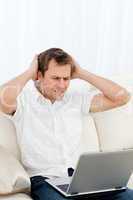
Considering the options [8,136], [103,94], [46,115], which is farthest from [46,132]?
[103,94]

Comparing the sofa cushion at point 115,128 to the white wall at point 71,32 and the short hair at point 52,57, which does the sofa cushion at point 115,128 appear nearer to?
the short hair at point 52,57

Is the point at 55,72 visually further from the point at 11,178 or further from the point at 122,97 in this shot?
the point at 11,178

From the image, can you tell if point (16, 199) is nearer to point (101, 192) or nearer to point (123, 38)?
point (101, 192)

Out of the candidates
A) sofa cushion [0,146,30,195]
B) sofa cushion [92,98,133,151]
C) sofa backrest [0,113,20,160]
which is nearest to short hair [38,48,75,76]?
sofa backrest [0,113,20,160]

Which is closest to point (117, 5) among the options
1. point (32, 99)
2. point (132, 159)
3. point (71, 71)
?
point (71, 71)

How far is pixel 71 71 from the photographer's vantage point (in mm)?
2578

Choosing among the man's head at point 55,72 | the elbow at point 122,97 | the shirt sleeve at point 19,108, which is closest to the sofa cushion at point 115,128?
the elbow at point 122,97

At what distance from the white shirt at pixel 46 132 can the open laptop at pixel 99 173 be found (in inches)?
8.2

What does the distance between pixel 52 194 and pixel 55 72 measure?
67 cm

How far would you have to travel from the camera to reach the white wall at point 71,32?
3033 mm

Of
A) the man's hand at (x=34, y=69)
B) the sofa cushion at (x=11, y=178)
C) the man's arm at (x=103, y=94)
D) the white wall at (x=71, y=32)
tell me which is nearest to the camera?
the sofa cushion at (x=11, y=178)

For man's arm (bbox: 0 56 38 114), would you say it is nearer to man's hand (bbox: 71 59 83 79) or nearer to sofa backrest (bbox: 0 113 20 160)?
sofa backrest (bbox: 0 113 20 160)

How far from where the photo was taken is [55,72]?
245cm

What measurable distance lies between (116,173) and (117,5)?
5.45 ft
